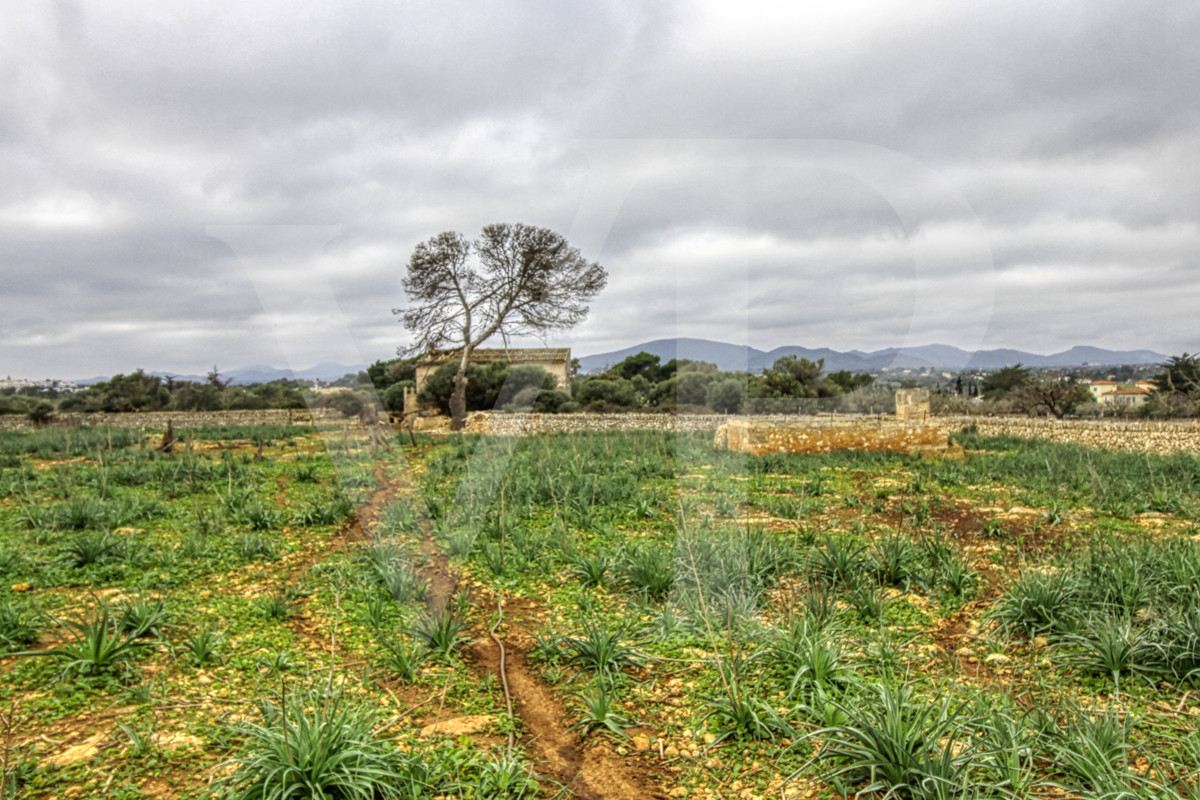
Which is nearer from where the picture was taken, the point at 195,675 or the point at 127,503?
the point at 195,675

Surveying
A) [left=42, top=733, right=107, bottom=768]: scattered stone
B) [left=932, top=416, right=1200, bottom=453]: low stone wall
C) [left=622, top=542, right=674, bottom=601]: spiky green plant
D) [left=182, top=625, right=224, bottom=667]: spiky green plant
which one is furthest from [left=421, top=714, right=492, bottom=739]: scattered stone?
[left=932, top=416, right=1200, bottom=453]: low stone wall

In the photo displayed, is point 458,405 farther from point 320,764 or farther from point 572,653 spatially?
point 320,764

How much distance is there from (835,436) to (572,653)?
10646 millimetres

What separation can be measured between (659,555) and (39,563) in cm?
396

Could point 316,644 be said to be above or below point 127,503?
below

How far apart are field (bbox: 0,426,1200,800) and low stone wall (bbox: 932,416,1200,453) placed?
9868 millimetres

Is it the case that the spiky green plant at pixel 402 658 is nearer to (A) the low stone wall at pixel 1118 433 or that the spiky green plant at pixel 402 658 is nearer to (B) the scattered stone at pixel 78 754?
(B) the scattered stone at pixel 78 754

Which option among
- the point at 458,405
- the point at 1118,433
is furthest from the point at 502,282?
the point at 1118,433

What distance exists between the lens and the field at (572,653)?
2.09 m

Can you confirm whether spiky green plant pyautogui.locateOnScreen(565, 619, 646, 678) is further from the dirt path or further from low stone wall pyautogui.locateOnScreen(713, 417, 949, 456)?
low stone wall pyautogui.locateOnScreen(713, 417, 949, 456)

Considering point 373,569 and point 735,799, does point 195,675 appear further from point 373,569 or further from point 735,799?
point 735,799

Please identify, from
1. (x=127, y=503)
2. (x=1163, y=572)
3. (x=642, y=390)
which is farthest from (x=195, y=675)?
(x=642, y=390)

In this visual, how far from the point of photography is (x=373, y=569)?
4191mm

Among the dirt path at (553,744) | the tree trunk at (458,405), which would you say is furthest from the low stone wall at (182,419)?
the dirt path at (553,744)
